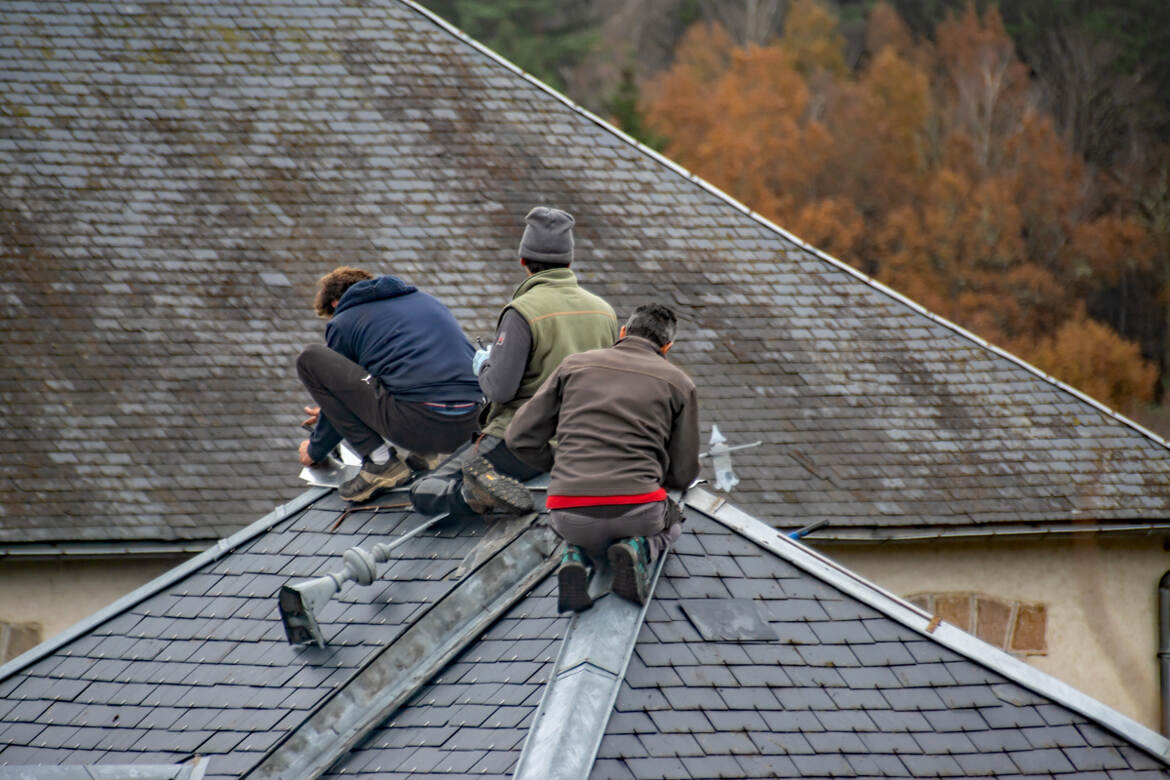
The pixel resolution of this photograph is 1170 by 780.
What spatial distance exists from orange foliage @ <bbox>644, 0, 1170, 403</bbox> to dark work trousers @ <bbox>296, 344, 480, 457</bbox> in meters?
24.4

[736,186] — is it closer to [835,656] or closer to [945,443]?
[945,443]

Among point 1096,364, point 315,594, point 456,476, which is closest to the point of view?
point 315,594

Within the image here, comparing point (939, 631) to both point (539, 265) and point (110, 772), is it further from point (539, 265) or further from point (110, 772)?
point (110, 772)

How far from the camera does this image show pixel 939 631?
6176 mm

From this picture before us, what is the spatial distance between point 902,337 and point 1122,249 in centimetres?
2245

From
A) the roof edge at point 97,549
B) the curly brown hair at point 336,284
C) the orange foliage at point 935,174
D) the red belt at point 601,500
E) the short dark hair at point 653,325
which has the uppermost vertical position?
the short dark hair at point 653,325

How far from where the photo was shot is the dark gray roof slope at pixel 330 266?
Answer: 11.4 m

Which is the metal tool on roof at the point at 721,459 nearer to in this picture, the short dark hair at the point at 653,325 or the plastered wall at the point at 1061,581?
the short dark hair at the point at 653,325

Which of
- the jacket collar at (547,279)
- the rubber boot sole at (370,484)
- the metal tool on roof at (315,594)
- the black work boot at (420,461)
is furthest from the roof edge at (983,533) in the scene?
the metal tool on roof at (315,594)

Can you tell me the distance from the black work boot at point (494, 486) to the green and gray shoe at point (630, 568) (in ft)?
3.19

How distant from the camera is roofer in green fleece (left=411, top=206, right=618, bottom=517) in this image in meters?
6.41

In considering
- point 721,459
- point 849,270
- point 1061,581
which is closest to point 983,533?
point 1061,581

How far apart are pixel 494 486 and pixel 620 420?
48.0 inches

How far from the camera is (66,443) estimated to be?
439 inches
